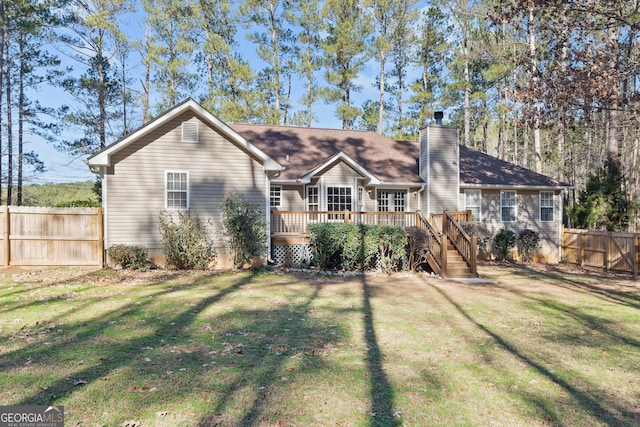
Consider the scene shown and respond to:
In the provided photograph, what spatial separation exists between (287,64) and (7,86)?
18.9 m

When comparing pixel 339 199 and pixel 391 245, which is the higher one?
pixel 339 199

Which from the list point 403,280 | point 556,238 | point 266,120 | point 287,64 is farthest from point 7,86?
point 556,238

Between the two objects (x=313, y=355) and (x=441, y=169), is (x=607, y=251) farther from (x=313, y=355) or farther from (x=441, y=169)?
(x=313, y=355)

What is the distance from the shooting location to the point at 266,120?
88.4 feet

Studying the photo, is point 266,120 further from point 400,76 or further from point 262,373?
point 262,373

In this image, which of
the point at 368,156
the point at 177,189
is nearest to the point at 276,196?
the point at 177,189

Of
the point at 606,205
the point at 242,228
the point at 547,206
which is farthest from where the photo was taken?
the point at 547,206

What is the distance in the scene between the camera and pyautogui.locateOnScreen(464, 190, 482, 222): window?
17203 mm

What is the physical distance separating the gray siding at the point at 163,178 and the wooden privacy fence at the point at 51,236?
1.65 ft

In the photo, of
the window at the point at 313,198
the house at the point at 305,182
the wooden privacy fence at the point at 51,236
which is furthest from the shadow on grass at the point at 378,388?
the wooden privacy fence at the point at 51,236

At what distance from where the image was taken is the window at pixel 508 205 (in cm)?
1741

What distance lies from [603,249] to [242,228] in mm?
14375

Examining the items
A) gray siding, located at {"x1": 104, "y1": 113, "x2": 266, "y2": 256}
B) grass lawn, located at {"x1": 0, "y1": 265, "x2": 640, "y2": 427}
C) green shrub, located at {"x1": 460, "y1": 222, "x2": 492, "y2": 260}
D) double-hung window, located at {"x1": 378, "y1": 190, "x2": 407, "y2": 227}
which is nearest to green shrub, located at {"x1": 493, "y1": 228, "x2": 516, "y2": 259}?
green shrub, located at {"x1": 460, "y1": 222, "x2": 492, "y2": 260}

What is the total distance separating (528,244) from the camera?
1709 centimetres
